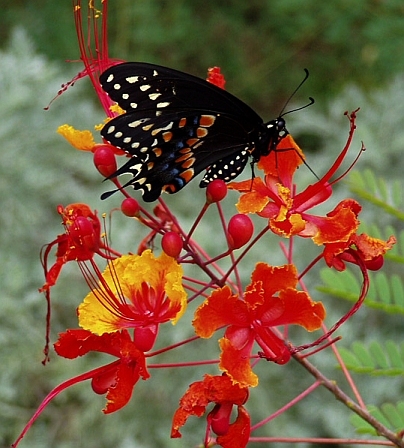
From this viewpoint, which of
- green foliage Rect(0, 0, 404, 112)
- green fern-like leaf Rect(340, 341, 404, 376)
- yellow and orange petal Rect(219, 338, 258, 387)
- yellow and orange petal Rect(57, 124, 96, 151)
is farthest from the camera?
green foliage Rect(0, 0, 404, 112)

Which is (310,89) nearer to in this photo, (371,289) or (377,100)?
(377,100)

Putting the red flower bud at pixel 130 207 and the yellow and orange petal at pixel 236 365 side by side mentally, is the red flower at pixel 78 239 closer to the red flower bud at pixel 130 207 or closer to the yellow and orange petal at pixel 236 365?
the red flower bud at pixel 130 207

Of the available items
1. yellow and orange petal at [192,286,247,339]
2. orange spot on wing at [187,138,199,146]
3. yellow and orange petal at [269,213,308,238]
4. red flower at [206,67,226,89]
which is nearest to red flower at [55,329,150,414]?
yellow and orange petal at [192,286,247,339]

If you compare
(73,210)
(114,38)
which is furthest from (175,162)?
(114,38)

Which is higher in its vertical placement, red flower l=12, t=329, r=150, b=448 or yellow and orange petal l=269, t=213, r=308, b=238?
yellow and orange petal l=269, t=213, r=308, b=238

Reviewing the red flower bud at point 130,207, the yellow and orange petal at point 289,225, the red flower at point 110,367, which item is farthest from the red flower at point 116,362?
the yellow and orange petal at point 289,225

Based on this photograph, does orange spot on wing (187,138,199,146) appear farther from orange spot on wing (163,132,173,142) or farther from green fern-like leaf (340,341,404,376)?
green fern-like leaf (340,341,404,376)

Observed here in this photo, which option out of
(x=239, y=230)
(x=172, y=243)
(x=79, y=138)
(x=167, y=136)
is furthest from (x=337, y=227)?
(x=79, y=138)
